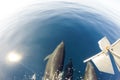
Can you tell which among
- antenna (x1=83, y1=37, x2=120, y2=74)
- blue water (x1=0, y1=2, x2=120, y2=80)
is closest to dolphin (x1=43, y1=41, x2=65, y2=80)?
blue water (x1=0, y1=2, x2=120, y2=80)

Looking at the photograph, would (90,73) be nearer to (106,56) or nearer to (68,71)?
(68,71)

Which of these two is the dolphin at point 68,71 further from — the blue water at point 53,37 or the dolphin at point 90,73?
the dolphin at point 90,73

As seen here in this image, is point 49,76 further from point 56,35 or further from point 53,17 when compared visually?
point 53,17

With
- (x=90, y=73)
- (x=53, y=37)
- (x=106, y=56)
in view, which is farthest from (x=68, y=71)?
(x=106, y=56)

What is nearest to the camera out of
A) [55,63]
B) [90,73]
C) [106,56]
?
[90,73]

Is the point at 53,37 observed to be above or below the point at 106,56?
above

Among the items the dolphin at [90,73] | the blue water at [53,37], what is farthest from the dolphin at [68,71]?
the dolphin at [90,73]

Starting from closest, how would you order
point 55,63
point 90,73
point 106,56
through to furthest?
point 90,73
point 55,63
point 106,56
